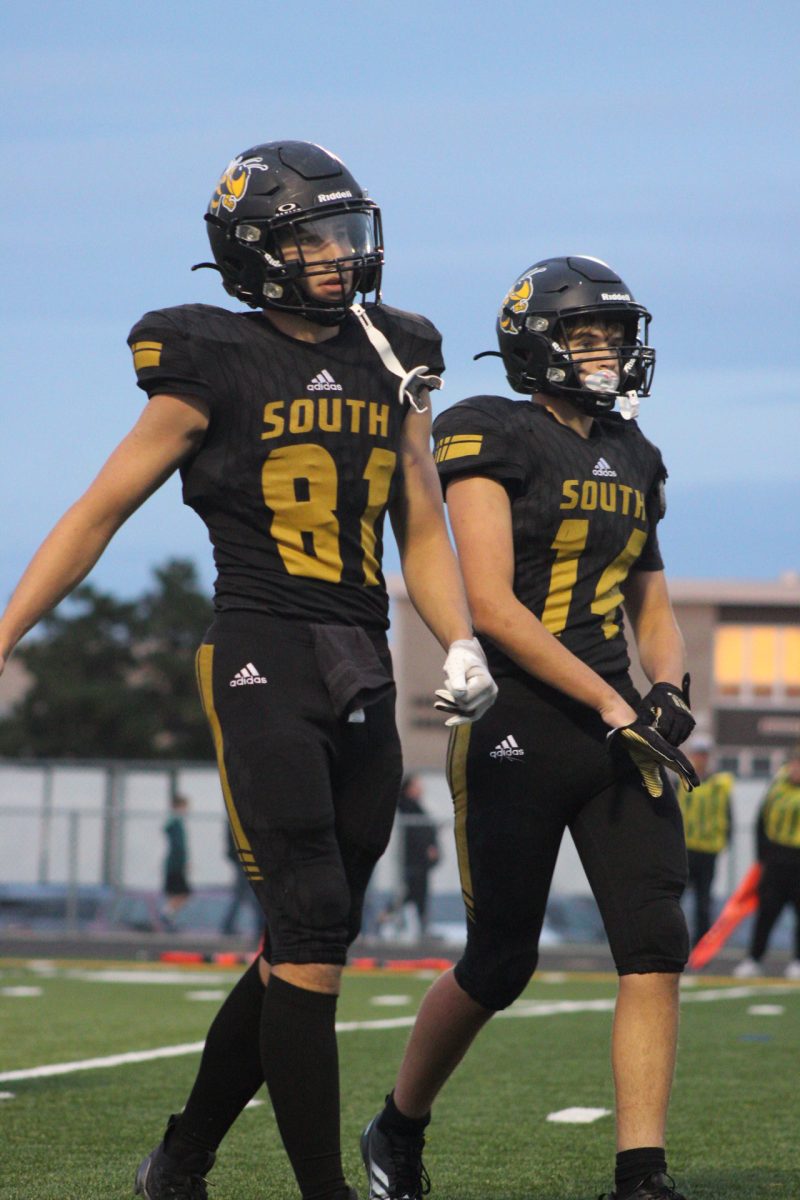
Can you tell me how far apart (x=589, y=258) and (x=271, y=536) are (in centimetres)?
141

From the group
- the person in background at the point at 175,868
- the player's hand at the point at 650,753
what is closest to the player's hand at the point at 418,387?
the player's hand at the point at 650,753

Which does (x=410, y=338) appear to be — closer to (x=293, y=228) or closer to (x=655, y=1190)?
(x=293, y=228)

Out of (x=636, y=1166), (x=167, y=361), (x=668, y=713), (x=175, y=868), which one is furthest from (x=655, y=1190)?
(x=175, y=868)

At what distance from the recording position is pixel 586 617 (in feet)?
14.4

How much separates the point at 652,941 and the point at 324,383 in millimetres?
1394

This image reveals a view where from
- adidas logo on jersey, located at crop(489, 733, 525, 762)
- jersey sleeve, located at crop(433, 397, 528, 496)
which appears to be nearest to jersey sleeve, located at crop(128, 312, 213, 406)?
jersey sleeve, located at crop(433, 397, 528, 496)

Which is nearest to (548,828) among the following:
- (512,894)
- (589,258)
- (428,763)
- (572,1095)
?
(512,894)

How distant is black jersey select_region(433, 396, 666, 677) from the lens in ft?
14.3

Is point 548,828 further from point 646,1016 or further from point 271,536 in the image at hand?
point 271,536

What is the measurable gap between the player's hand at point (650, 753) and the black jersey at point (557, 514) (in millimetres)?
232

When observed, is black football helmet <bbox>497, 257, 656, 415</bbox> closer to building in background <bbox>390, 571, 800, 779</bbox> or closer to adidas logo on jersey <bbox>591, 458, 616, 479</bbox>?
adidas logo on jersey <bbox>591, 458, 616, 479</bbox>

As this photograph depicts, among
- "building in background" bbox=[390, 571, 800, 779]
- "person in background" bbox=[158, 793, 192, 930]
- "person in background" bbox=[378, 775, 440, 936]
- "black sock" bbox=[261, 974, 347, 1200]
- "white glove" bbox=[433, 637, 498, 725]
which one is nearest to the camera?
"black sock" bbox=[261, 974, 347, 1200]

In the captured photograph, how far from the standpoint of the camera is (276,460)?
371 cm

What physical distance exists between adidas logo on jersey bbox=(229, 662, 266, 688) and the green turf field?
1498 millimetres
